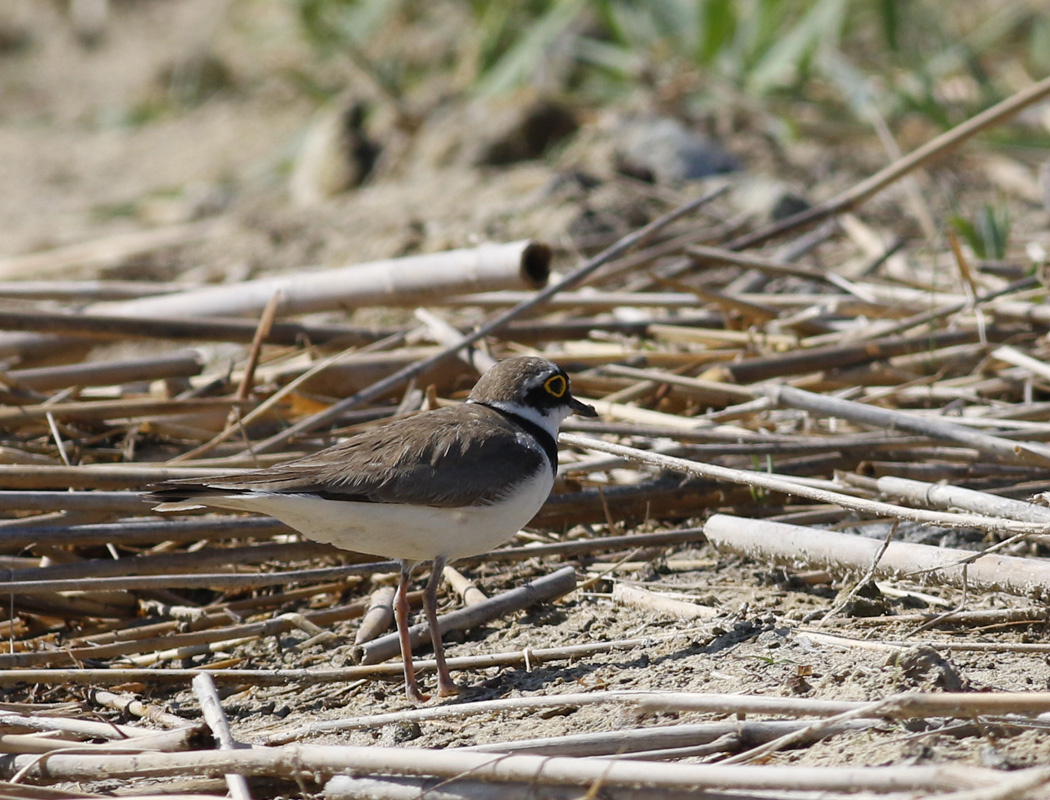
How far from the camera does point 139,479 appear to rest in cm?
415

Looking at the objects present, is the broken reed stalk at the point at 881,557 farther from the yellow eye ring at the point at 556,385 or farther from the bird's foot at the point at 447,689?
the bird's foot at the point at 447,689

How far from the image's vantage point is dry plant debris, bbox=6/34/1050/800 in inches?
111

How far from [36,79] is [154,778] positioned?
49.8ft

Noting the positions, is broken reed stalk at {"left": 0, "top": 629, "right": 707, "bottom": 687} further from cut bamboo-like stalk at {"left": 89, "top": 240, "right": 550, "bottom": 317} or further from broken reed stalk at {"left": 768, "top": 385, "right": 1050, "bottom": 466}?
cut bamboo-like stalk at {"left": 89, "top": 240, "right": 550, "bottom": 317}

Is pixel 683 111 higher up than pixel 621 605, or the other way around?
pixel 683 111

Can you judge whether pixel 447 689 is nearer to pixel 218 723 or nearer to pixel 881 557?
pixel 218 723

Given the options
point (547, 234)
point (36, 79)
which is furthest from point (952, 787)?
point (36, 79)

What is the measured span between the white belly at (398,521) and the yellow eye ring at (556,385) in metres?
0.44

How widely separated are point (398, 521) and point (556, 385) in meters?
0.83

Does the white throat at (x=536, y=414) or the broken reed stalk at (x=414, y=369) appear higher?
the broken reed stalk at (x=414, y=369)

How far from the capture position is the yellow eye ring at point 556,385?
405 centimetres

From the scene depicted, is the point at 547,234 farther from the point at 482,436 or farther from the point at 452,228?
the point at 482,436

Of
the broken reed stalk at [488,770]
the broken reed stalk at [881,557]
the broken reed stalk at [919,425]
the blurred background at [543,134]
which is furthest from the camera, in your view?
the blurred background at [543,134]

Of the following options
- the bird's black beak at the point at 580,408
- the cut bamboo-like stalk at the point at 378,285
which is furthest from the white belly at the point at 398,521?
the cut bamboo-like stalk at the point at 378,285
